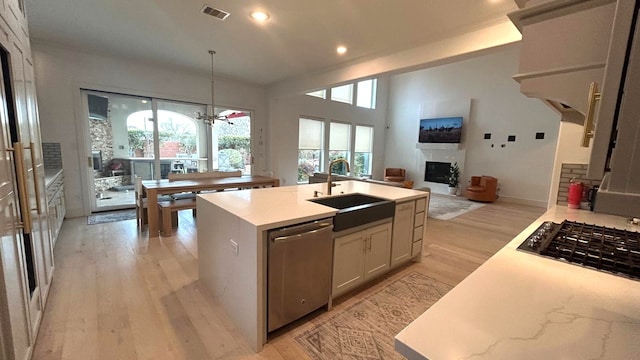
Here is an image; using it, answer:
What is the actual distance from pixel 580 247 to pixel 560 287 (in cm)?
53

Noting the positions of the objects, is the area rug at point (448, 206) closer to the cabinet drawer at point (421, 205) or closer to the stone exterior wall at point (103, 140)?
the cabinet drawer at point (421, 205)

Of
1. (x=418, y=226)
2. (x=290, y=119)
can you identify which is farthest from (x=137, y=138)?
(x=418, y=226)

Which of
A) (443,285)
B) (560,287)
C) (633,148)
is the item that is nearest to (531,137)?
(443,285)

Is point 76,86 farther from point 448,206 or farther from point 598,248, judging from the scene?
point 448,206

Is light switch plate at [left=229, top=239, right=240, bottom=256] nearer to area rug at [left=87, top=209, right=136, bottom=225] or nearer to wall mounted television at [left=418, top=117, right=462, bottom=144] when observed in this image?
area rug at [left=87, top=209, right=136, bottom=225]

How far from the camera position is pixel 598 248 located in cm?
127

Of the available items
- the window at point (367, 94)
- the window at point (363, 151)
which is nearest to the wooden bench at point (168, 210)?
the window at point (363, 151)

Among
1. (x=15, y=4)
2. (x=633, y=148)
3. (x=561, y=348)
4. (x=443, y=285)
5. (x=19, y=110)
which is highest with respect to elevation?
(x=15, y=4)

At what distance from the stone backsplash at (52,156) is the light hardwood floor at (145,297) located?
115 cm

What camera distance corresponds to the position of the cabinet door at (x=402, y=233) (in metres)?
2.68

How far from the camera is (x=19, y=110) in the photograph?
172 cm

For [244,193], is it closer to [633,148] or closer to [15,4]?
[15,4]

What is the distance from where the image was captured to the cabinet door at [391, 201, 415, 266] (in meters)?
2.68

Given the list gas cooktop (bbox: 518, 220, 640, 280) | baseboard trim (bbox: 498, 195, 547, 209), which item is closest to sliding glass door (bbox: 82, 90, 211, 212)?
gas cooktop (bbox: 518, 220, 640, 280)
